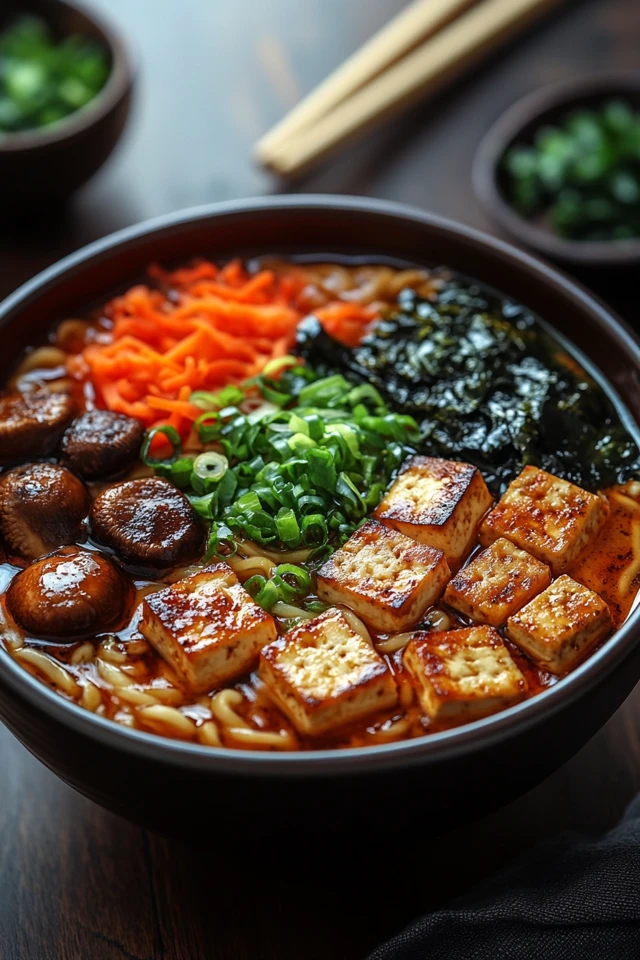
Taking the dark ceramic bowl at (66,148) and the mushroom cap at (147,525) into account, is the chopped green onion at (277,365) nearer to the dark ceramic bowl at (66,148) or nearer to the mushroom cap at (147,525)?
the mushroom cap at (147,525)

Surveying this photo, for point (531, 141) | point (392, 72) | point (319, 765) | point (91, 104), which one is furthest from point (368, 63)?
point (319, 765)

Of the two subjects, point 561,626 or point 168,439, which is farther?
point 168,439

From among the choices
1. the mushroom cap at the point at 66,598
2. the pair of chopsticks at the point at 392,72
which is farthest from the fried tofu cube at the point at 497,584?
the pair of chopsticks at the point at 392,72

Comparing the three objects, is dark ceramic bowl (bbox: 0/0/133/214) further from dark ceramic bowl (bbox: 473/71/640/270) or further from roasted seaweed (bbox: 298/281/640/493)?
dark ceramic bowl (bbox: 473/71/640/270)

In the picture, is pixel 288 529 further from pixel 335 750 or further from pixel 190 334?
pixel 190 334

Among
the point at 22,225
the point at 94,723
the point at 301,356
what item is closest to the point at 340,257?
the point at 301,356

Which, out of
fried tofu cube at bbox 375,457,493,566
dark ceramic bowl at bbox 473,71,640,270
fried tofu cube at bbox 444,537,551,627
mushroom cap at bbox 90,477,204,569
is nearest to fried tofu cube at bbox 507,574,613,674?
fried tofu cube at bbox 444,537,551,627

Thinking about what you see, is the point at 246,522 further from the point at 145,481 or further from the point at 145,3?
the point at 145,3
